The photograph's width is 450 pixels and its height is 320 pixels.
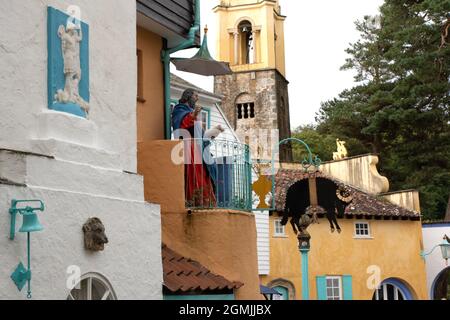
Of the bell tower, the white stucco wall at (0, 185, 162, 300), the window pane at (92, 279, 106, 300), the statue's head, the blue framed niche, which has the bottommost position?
the window pane at (92, 279, 106, 300)

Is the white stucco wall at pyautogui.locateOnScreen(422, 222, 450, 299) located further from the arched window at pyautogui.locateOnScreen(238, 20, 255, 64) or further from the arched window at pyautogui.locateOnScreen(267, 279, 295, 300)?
the arched window at pyautogui.locateOnScreen(238, 20, 255, 64)

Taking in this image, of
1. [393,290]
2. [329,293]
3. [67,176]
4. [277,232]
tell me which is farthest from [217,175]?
[393,290]

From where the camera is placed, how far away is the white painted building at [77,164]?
7922 millimetres

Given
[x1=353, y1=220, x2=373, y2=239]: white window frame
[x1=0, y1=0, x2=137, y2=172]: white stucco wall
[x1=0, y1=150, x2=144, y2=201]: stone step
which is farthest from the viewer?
[x1=353, y1=220, x2=373, y2=239]: white window frame

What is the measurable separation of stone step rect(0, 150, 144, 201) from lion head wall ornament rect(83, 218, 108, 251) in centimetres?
35

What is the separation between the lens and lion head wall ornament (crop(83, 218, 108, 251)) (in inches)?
334

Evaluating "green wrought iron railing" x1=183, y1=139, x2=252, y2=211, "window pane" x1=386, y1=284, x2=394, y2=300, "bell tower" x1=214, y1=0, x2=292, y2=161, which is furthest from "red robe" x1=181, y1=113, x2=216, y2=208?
"bell tower" x1=214, y1=0, x2=292, y2=161

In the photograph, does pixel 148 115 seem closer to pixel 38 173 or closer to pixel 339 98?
pixel 38 173

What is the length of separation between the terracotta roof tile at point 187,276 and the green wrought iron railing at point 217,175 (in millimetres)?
887

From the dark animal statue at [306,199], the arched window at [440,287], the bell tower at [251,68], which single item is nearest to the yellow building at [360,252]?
the arched window at [440,287]

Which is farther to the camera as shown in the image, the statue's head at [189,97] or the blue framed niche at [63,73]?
the statue's head at [189,97]

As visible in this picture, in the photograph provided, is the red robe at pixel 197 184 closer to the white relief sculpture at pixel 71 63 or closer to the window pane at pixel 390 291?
the white relief sculpture at pixel 71 63
